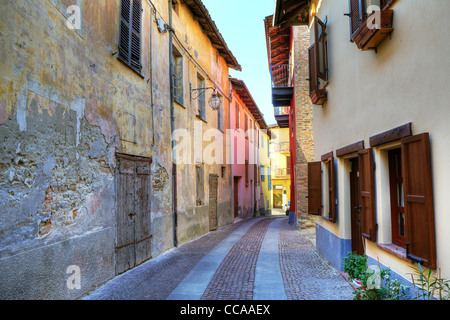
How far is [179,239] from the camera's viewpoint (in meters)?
9.68

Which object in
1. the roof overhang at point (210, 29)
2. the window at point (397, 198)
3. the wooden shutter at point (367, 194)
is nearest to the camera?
the window at point (397, 198)

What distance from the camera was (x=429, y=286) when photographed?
3.17 metres

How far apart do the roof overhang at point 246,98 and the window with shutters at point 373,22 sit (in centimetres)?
1313

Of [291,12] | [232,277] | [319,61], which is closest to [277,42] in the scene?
[291,12]

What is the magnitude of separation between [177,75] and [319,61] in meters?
4.55

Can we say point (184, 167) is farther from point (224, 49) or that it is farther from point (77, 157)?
point (224, 49)

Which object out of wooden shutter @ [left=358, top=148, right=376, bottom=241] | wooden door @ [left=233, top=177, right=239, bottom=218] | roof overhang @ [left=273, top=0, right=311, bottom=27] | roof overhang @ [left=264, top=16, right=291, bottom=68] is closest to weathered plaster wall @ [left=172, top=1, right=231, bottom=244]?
roof overhang @ [left=264, top=16, right=291, bottom=68]

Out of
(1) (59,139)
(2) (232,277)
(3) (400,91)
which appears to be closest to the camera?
(3) (400,91)

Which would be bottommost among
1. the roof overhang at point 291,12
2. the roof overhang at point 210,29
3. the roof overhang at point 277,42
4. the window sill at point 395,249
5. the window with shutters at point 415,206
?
the window sill at point 395,249

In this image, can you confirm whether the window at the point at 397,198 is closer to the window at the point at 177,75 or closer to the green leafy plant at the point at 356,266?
the green leafy plant at the point at 356,266

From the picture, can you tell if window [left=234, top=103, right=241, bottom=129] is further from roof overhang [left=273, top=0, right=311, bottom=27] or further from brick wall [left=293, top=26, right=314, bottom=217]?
roof overhang [left=273, top=0, right=311, bottom=27]

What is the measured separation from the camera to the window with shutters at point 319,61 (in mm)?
7348

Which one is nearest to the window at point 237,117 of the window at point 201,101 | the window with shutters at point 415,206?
the window at point 201,101

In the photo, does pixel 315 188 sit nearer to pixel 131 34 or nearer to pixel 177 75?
pixel 131 34
